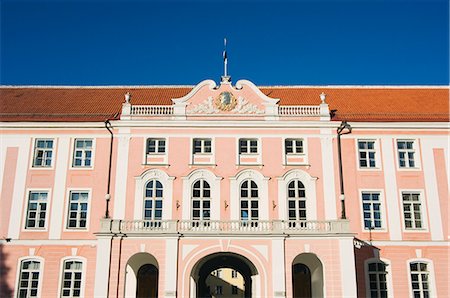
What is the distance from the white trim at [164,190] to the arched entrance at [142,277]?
7.55 ft

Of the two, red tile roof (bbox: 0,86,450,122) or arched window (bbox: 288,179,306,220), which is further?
red tile roof (bbox: 0,86,450,122)

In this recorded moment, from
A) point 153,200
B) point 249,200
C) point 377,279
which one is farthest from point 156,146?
point 377,279

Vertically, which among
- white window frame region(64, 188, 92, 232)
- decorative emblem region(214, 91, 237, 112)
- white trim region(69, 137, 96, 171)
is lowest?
white window frame region(64, 188, 92, 232)

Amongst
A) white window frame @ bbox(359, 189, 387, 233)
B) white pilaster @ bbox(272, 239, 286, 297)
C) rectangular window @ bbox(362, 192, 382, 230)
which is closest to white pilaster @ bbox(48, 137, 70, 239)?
white pilaster @ bbox(272, 239, 286, 297)

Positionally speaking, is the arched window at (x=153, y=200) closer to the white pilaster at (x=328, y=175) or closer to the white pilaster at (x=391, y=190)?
the white pilaster at (x=328, y=175)

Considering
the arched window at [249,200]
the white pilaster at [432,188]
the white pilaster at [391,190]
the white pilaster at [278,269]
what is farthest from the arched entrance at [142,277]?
the white pilaster at [432,188]

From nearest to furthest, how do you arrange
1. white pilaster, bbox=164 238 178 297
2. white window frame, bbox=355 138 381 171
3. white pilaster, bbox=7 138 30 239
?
1. white pilaster, bbox=164 238 178 297
2. white pilaster, bbox=7 138 30 239
3. white window frame, bbox=355 138 381 171

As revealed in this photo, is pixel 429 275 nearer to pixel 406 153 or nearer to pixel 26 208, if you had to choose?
pixel 406 153

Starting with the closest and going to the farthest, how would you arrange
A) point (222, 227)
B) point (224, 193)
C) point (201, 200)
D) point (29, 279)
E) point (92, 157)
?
point (222, 227) < point (29, 279) < point (201, 200) < point (224, 193) < point (92, 157)

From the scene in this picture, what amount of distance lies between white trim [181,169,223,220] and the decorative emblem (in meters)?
3.67

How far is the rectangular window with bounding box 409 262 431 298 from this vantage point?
25.7 m

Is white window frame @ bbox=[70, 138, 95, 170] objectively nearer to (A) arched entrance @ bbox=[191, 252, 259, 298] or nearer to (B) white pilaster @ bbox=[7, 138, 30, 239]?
(B) white pilaster @ bbox=[7, 138, 30, 239]

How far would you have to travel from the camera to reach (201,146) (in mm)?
27906

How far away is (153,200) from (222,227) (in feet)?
13.9
